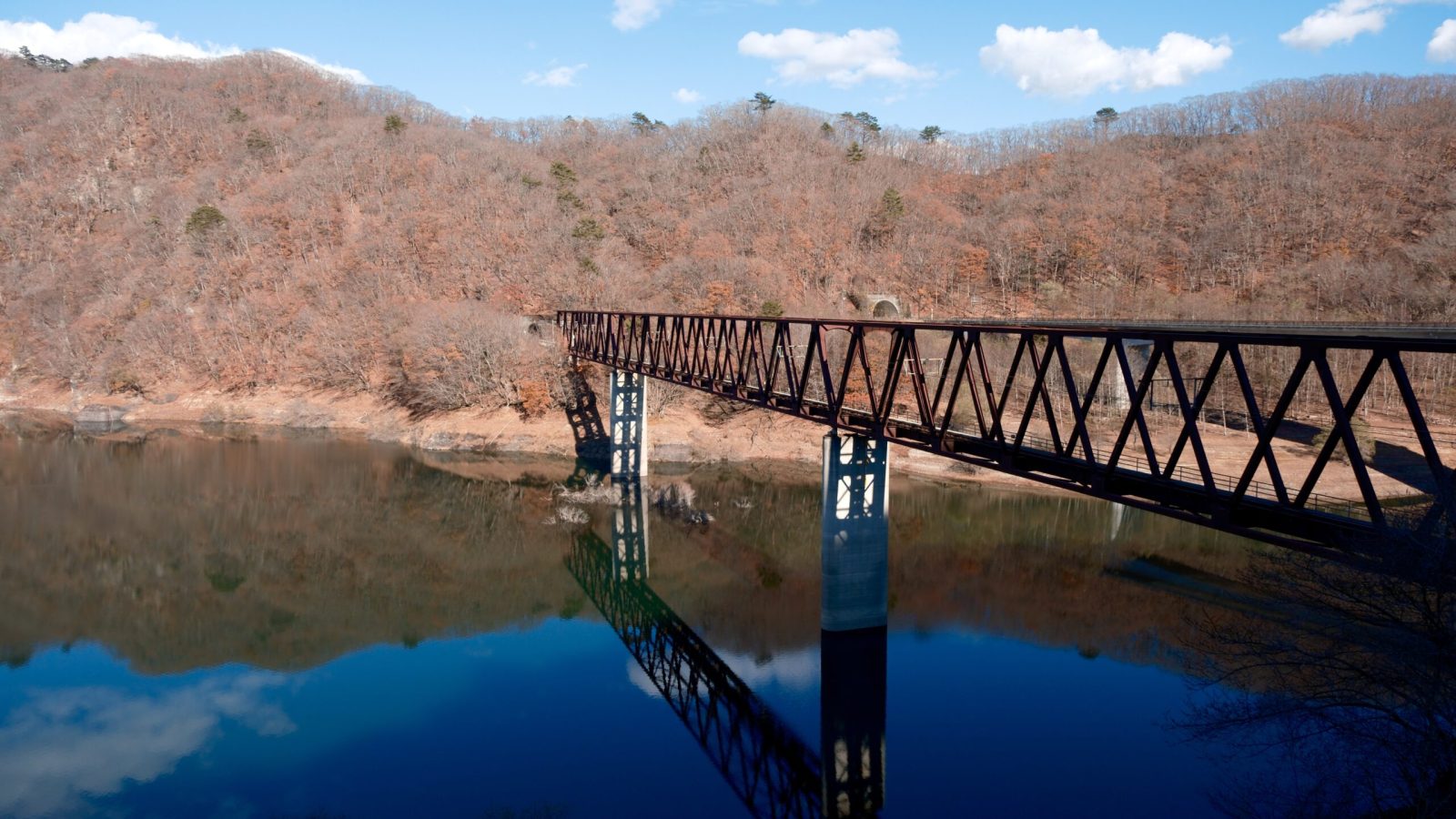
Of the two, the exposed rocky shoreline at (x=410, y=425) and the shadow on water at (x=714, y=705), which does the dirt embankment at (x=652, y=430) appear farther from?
the shadow on water at (x=714, y=705)

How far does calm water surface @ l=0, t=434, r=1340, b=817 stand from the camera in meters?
17.0

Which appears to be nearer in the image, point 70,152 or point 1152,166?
point 1152,166

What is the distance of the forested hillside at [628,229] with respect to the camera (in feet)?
201

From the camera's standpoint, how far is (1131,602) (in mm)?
26547

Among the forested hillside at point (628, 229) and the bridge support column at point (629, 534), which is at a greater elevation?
the forested hillside at point (628, 229)

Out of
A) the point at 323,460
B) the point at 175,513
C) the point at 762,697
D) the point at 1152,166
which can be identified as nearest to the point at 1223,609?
the point at 762,697

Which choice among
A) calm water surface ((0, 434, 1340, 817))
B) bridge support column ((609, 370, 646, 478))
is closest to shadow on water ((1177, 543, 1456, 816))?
calm water surface ((0, 434, 1340, 817))

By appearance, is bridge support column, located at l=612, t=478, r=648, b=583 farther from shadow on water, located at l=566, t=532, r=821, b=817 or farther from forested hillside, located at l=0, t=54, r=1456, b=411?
forested hillside, located at l=0, t=54, r=1456, b=411

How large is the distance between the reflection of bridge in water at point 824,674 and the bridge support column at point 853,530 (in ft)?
0.08

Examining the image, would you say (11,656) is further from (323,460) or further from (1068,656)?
(1068,656)

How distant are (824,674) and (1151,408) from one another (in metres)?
33.1

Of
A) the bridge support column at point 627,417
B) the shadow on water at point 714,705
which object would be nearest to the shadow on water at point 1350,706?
the shadow on water at point 714,705

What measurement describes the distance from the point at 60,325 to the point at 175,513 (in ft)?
152

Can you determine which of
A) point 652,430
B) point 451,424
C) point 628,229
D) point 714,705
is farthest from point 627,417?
point 628,229
